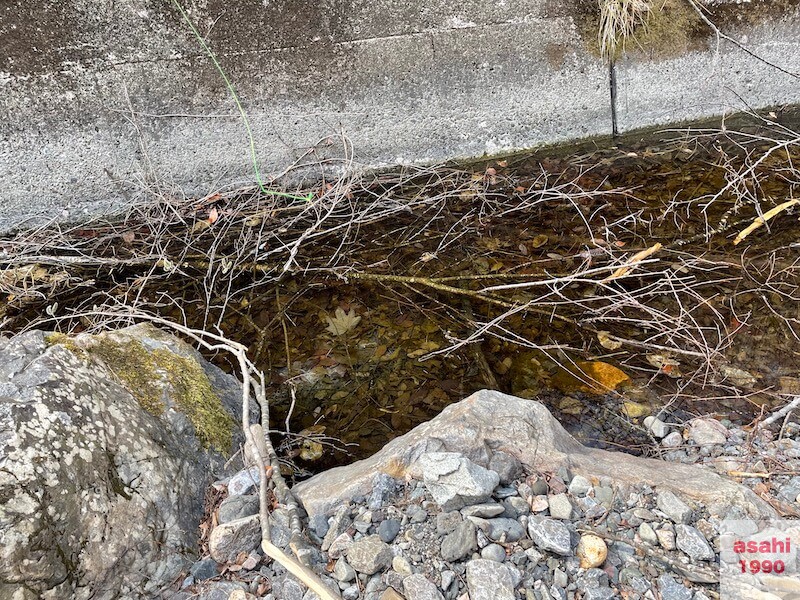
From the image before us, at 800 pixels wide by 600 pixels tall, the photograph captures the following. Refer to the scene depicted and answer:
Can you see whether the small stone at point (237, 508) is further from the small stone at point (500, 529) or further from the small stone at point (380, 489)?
the small stone at point (500, 529)

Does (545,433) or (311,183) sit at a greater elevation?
(311,183)

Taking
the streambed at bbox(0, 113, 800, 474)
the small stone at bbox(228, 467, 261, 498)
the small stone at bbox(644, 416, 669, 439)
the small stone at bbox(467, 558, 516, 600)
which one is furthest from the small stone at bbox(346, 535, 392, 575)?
the small stone at bbox(644, 416, 669, 439)

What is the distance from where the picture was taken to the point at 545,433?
1.75m

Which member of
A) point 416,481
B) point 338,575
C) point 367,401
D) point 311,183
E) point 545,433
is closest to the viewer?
point 338,575

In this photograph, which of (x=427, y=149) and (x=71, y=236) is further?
(x=427, y=149)

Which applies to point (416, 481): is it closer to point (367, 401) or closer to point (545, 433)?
point (545, 433)

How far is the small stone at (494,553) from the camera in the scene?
1.35m

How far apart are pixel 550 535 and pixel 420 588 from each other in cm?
35

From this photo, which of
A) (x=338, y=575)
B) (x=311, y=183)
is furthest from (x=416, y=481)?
(x=311, y=183)

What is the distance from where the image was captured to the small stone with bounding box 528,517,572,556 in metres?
1.37

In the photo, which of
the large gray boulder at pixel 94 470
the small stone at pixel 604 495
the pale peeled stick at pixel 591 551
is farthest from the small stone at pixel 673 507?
the large gray boulder at pixel 94 470

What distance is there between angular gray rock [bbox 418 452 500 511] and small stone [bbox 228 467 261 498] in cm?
53

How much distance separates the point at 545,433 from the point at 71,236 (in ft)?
11.3

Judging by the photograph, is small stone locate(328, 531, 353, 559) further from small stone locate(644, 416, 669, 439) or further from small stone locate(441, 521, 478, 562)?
small stone locate(644, 416, 669, 439)
